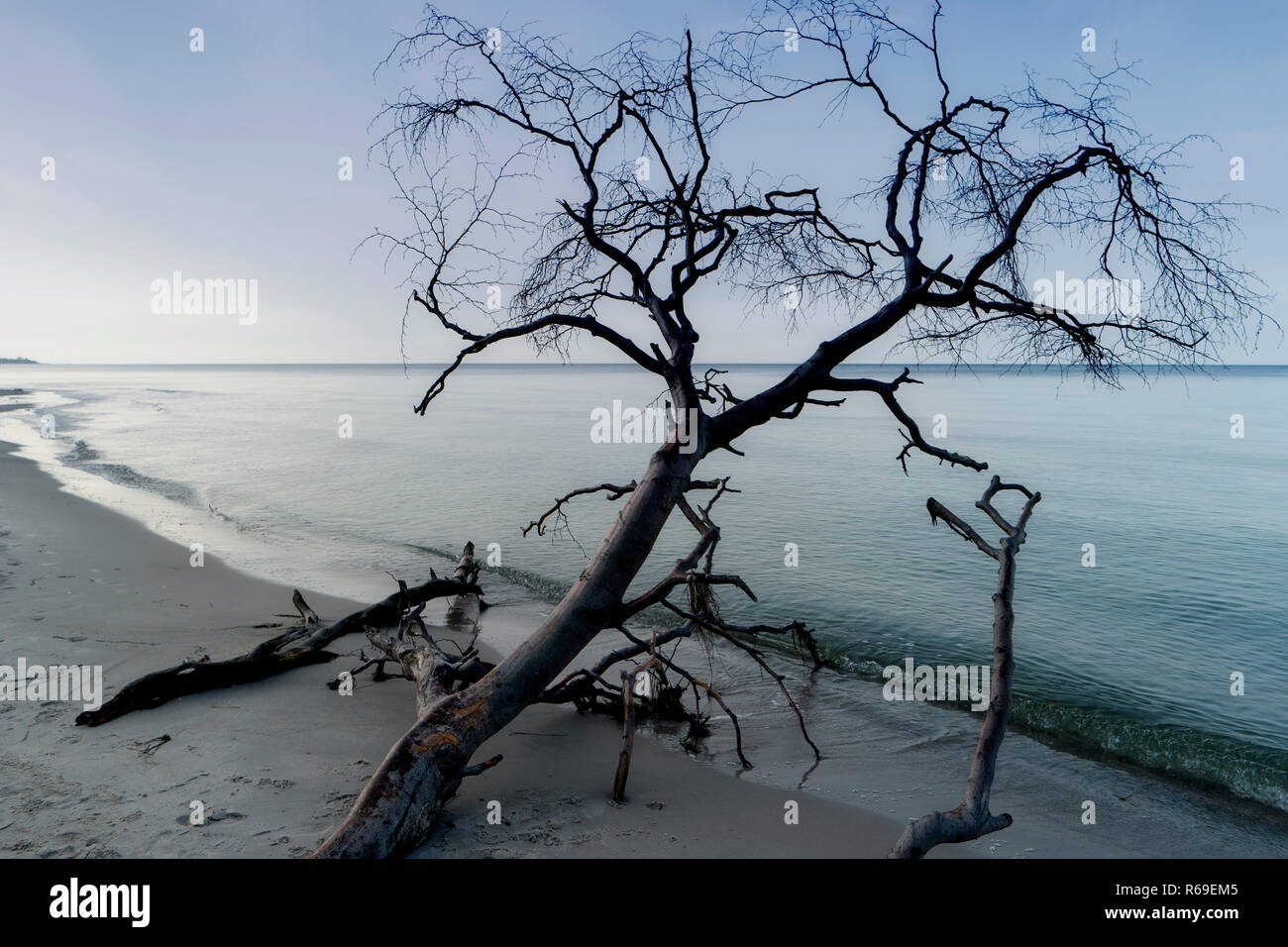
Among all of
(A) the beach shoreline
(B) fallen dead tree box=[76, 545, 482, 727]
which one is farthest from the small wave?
(B) fallen dead tree box=[76, 545, 482, 727]

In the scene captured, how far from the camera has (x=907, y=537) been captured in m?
18.6

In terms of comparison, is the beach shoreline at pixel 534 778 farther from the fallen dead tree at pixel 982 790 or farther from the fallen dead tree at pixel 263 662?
the fallen dead tree at pixel 982 790

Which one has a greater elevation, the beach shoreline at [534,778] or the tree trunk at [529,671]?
the tree trunk at [529,671]

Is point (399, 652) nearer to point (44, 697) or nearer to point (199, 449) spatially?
point (44, 697)

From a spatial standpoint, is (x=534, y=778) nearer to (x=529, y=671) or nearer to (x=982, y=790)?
(x=529, y=671)

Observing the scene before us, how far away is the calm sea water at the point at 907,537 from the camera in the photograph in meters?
10.0

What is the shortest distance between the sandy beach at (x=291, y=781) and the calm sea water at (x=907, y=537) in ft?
12.9

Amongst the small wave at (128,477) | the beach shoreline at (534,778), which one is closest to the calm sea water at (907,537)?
the small wave at (128,477)

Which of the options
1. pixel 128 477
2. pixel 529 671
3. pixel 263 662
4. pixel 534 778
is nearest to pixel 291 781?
pixel 534 778

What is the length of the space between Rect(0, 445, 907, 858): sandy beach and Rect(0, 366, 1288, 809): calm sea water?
3936 millimetres

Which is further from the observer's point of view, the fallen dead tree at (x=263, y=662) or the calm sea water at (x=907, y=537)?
the calm sea water at (x=907, y=537)

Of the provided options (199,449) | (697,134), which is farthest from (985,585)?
(199,449)

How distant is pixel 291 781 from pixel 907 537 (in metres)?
15.7
